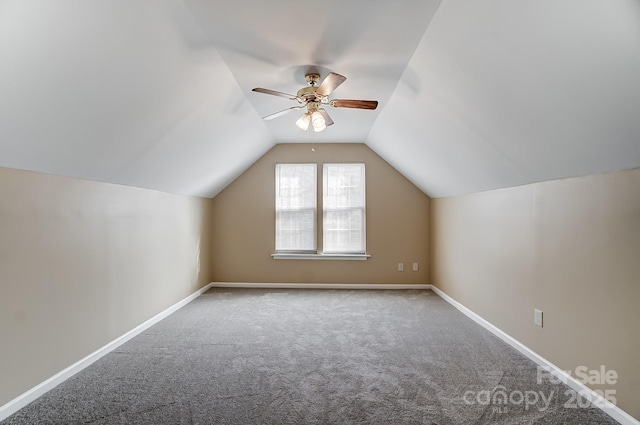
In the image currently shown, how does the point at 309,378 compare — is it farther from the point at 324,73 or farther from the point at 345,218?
the point at 345,218

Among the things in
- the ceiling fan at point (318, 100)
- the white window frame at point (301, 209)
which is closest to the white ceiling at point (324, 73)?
Result: the ceiling fan at point (318, 100)

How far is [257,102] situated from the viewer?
3.43 metres

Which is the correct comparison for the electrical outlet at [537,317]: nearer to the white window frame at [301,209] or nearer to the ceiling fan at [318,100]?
the ceiling fan at [318,100]

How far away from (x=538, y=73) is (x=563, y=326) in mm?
1791

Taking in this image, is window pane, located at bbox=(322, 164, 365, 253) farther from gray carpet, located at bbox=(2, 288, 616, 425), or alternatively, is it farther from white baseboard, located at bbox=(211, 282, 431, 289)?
gray carpet, located at bbox=(2, 288, 616, 425)

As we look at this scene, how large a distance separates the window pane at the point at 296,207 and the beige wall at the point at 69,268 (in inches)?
76.1

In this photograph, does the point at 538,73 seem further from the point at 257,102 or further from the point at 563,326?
the point at 257,102

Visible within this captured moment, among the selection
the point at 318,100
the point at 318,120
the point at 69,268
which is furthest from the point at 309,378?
the point at 318,100

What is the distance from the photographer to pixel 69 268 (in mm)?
2467

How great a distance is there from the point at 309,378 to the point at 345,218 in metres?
3.18

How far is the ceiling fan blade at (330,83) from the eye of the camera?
2346 millimetres

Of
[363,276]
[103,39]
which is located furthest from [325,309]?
[103,39]

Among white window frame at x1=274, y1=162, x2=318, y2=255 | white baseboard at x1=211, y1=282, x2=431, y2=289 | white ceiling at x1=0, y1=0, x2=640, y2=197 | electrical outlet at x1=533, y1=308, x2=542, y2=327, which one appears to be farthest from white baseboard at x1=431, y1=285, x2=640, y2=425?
white window frame at x1=274, y1=162, x2=318, y2=255

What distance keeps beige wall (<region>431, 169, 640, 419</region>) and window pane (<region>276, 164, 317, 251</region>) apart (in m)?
2.55
